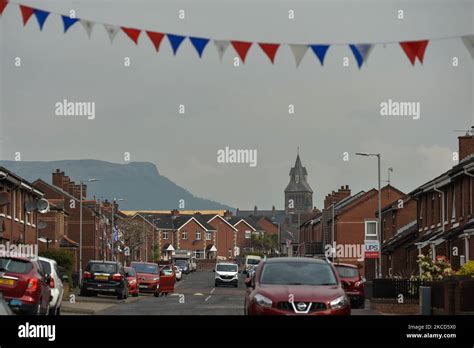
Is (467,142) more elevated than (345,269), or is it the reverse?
(467,142)

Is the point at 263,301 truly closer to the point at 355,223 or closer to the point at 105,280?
the point at 105,280

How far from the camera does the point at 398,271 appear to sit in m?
61.4

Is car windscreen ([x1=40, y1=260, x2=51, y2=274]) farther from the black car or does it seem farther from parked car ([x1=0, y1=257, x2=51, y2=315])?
the black car

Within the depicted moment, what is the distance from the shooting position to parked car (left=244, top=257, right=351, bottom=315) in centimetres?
1886

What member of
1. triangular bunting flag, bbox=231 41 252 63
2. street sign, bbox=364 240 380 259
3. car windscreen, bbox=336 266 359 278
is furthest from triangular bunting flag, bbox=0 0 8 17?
street sign, bbox=364 240 380 259

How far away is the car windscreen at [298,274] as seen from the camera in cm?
2016

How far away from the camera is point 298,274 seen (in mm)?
20375

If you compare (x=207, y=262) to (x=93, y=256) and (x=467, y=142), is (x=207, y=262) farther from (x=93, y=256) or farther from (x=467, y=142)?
(x=467, y=142)

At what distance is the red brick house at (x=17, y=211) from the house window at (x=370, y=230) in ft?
107

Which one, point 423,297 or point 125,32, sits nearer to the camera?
point 125,32

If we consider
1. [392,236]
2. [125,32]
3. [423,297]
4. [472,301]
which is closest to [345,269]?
[423,297]

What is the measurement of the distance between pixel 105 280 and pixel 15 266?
18755 mm

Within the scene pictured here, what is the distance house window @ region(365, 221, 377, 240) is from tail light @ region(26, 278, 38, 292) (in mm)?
→ 64140

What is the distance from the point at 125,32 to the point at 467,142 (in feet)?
118
